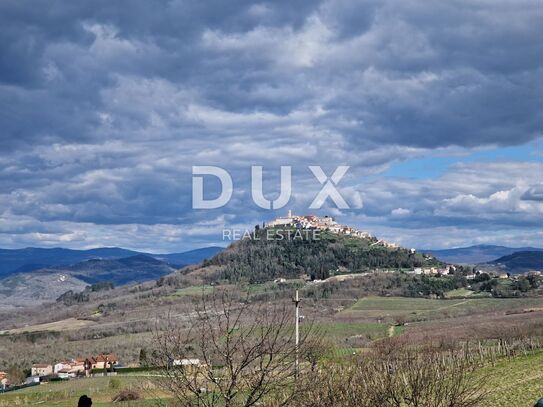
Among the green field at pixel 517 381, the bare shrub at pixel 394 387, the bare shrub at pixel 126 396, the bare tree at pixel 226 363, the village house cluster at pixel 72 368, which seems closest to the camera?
the bare tree at pixel 226 363

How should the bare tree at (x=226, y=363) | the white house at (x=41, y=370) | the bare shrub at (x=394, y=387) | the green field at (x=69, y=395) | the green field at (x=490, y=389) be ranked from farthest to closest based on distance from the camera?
the white house at (x=41, y=370) < the green field at (x=69, y=395) < the green field at (x=490, y=389) < the bare shrub at (x=394, y=387) < the bare tree at (x=226, y=363)

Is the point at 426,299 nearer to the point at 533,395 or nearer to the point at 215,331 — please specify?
the point at 533,395

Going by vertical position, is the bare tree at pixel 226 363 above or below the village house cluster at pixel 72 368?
above

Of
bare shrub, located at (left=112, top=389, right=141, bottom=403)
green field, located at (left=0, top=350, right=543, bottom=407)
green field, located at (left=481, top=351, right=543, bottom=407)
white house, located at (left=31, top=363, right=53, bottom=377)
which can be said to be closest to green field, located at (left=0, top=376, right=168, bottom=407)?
green field, located at (left=0, top=350, right=543, bottom=407)

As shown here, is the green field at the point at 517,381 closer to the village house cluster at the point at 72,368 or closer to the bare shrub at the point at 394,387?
the bare shrub at the point at 394,387

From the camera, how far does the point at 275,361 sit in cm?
1434

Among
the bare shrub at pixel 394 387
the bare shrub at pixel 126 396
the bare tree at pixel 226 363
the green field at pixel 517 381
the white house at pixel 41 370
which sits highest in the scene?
the bare tree at pixel 226 363

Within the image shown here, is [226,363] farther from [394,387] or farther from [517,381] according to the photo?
[517,381]

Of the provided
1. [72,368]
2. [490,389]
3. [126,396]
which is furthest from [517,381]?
[72,368]

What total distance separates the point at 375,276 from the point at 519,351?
4499 inches

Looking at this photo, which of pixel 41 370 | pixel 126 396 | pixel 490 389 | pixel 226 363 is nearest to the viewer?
pixel 226 363

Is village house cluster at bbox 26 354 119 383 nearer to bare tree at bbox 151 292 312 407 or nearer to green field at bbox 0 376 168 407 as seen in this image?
green field at bbox 0 376 168 407

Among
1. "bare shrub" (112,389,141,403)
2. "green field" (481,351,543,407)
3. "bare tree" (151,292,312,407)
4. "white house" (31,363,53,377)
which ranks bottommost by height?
"white house" (31,363,53,377)

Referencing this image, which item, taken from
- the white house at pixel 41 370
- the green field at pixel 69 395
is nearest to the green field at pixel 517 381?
the green field at pixel 69 395
